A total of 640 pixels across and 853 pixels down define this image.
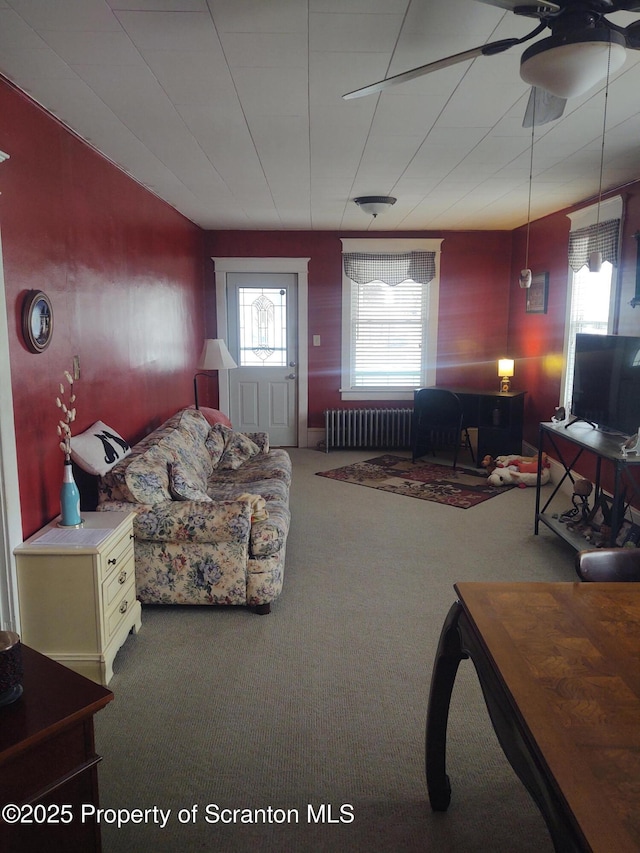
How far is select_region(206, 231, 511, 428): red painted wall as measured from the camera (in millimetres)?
7129

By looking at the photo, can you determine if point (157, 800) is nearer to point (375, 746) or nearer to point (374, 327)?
point (375, 746)

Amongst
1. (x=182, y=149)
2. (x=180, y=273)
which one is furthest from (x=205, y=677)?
(x=180, y=273)

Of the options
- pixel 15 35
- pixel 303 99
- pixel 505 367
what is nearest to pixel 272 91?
pixel 303 99

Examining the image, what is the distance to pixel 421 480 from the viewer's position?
602 cm

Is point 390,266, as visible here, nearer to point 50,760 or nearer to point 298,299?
point 298,299

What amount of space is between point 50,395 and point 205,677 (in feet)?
4.94

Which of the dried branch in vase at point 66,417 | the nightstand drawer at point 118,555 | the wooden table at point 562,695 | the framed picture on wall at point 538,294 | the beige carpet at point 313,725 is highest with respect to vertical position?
the framed picture on wall at point 538,294

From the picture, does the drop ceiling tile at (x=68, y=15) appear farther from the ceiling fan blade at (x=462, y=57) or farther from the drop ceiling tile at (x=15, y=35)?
the ceiling fan blade at (x=462, y=57)

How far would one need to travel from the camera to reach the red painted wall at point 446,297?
→ 281 inches

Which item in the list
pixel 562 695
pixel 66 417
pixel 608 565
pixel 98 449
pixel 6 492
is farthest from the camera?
pixel 98 449

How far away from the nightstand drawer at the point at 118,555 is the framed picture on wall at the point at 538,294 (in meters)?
4.79

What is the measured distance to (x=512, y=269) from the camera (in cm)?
716

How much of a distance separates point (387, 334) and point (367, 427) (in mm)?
1139

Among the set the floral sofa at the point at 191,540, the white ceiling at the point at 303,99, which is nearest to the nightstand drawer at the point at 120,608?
the floral sofa at the point at 191,540
